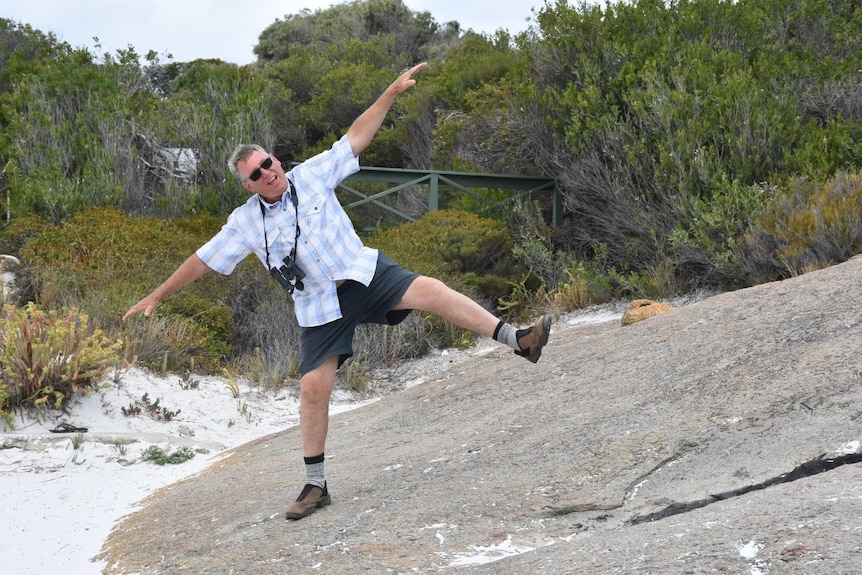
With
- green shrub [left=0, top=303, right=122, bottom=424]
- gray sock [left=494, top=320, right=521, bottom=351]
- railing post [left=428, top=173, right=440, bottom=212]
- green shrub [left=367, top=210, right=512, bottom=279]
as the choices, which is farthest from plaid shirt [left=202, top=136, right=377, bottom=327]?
railing post [left=428, top=173, right=440, bottom=212]

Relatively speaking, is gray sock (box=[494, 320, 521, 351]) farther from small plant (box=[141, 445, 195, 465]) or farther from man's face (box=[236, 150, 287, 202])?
small plant (box=[141, 445, 195, 465])

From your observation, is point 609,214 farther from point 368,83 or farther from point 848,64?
point 368,83

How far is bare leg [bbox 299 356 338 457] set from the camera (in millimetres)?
4816

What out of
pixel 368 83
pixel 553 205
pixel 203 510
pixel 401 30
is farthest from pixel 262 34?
pixel 203 510

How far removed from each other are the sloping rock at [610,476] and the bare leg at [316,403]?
1.14 ft

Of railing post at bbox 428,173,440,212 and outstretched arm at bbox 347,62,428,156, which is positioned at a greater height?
outstretched arm at bbox 347,62,428,156

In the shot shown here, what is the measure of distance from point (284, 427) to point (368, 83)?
1602cm

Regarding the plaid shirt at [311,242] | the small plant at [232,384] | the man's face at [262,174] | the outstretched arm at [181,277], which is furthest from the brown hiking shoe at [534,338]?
the small plant at [232,384]

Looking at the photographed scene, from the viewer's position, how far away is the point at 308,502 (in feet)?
A: 15.9

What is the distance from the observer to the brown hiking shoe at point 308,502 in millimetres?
4793

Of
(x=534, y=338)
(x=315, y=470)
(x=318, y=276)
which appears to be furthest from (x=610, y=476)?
(x=318, y=276)

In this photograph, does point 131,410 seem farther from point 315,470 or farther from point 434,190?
point 434,190

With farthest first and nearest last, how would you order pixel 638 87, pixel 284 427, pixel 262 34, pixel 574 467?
pixel 262 34, pixel 638 87, pixel 284 427, pixel 574 467

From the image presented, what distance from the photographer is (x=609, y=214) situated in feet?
46.2
